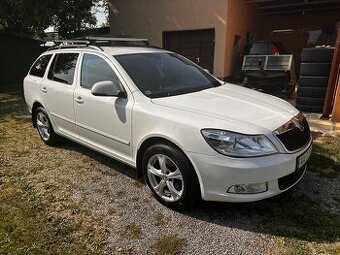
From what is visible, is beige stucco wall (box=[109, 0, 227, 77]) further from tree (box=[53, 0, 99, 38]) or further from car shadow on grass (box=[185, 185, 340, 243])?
car shadow on grass (box=[185, 185, 340, 243])

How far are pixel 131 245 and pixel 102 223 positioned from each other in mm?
479

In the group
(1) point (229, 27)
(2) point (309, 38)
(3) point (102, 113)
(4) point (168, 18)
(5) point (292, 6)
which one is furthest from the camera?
(5) point (292, 6)

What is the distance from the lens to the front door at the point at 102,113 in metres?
3.70

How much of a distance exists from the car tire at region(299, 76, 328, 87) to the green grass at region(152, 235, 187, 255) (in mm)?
5287

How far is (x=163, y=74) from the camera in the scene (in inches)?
160

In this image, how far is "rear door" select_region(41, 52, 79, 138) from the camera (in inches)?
180

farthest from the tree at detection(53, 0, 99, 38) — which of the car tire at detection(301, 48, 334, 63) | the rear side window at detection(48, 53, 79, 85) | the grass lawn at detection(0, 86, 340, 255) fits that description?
the grass lawn at detection(0, 86, 340, 255)

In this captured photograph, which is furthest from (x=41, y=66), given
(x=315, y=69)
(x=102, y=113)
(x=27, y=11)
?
(x=27, y=11)

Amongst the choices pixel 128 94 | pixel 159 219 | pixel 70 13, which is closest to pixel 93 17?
pixel 70 13

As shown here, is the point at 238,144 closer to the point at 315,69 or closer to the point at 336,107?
the point at 336,107

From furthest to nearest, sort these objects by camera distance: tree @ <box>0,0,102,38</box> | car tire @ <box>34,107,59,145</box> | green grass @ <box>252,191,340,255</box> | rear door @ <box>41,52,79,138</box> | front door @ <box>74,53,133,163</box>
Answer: tree @ <box>0,0,102,38</box> < car tire @ <box>34,107,59,145</box> < rear door @ <box>41,52,79,138</box> < front door @ <box>74,53,133,163</box> < green grass @ <box>252,191,340,255</box>

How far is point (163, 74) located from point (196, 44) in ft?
31.2

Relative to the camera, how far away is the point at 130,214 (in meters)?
3.36

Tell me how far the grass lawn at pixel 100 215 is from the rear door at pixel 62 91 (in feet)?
2.01
